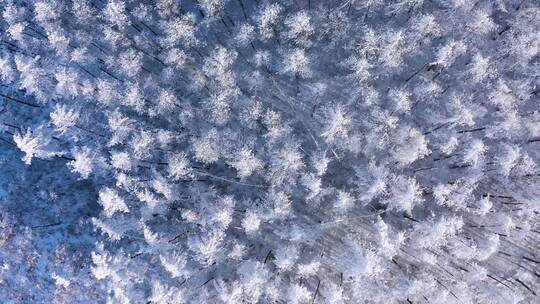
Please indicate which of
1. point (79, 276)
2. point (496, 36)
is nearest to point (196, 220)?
point (79, 276)

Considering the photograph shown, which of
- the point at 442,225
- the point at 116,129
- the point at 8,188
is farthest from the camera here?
the point at 8,188

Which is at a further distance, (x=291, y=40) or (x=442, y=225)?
(x=291, y=40)

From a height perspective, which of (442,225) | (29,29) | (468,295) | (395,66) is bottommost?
(468,295)

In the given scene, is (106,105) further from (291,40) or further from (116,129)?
(291,40)

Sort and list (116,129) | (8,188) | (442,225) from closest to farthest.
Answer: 1. (442,225)
2. (116,129)
3. (8,188)

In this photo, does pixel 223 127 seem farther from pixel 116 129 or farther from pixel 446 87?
pixel 446 87

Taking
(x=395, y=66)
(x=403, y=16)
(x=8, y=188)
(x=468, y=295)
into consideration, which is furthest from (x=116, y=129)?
(x=468, y=295)

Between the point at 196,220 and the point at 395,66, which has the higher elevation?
the point at 395,66

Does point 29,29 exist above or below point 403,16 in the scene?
above

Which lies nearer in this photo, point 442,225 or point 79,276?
point 442,225
